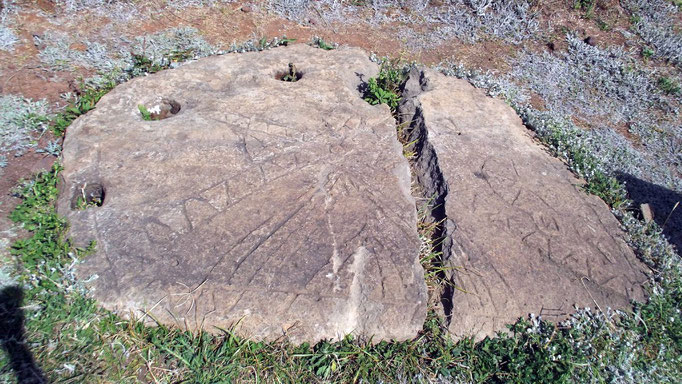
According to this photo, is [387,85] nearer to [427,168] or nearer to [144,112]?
[427,168]

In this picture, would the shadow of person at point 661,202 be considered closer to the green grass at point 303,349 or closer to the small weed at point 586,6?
the green grass at point 303,349

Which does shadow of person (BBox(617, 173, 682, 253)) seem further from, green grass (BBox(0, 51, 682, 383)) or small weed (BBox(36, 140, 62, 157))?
small weed (BBox(36, 140, 62, 157))

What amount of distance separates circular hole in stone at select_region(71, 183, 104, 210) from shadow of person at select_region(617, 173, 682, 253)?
152 inches

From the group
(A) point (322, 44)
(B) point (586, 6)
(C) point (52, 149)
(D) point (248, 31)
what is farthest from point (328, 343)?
(B) point (586, 6)

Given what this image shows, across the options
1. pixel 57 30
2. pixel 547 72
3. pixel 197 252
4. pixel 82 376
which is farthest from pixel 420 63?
pixel 82 376

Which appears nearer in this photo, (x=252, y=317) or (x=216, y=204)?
(x=252, y=317)

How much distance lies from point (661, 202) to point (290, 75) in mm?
3216

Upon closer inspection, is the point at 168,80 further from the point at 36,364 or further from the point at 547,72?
the point at 547,72

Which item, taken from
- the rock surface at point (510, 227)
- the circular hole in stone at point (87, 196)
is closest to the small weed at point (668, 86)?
the rock surface at point (510, 227)

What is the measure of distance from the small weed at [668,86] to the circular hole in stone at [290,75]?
3741mm

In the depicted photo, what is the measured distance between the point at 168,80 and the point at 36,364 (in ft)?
7.87

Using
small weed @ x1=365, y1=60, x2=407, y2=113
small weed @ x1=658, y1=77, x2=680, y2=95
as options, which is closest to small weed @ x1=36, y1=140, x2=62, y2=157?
small weed @ x1=365, y1=60, x2=407, y2=113

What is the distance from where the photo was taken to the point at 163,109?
3.87 meters

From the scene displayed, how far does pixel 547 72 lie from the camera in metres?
5.18
